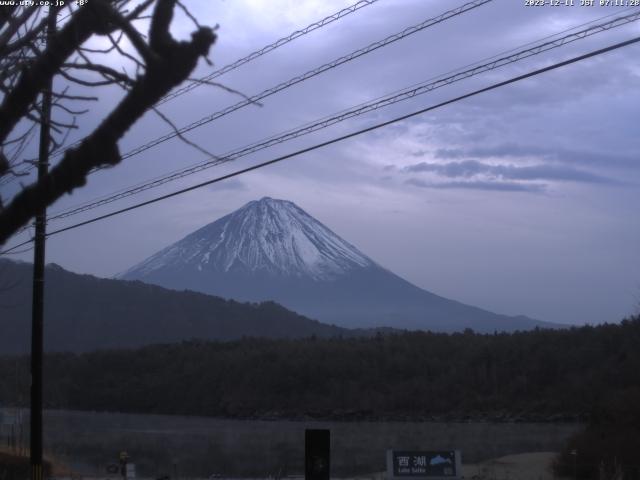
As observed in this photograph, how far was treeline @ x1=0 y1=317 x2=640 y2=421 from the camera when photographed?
197ft

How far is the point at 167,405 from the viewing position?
73.8 meters

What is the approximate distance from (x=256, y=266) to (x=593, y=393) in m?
148

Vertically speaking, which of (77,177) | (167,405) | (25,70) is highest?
(25,70)

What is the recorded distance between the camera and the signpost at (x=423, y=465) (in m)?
18.2

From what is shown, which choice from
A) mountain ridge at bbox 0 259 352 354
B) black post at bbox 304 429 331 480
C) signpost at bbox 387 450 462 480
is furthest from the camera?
mountain ridge at bbox 0 259 352 354

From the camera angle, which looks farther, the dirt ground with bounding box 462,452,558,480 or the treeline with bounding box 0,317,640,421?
the treeline with bounding box 0,317,640,421

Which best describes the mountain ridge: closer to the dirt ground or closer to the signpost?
the dirt ground

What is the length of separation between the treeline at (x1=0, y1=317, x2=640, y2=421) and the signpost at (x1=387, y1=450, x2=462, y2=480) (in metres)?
35.8

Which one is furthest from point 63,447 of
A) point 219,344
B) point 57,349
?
point 57,349

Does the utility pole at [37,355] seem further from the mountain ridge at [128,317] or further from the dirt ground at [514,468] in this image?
the mountain ridge at [128,317]

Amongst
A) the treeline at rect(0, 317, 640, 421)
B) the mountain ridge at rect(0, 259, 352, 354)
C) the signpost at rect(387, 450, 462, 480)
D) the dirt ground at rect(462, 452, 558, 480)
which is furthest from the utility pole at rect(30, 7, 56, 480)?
the mountain ridge at rect(0, 259, 352, 354)

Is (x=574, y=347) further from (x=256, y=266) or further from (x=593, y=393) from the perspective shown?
(x=256, y=266)

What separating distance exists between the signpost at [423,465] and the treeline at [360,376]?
35836mm

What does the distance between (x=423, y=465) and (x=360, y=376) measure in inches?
2056
